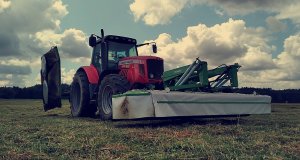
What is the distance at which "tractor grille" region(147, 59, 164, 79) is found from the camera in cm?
956

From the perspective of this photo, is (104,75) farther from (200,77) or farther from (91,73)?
(200,77)

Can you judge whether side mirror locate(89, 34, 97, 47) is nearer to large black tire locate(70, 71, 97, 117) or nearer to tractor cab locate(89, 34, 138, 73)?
tractor cab locate(89, 34, 138, 73)

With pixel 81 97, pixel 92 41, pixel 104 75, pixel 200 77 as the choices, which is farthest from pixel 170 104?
pixel 81 97

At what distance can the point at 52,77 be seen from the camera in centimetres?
1219

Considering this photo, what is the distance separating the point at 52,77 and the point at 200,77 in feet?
19.0

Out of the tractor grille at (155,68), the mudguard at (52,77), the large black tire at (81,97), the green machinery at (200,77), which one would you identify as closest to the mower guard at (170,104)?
the green machinery at (200,77)

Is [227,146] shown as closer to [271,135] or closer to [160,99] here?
[271,135]

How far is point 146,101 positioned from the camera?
7488 millimetres

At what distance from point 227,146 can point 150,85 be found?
15.4 ft

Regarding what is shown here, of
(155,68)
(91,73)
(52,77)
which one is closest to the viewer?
(155,68)

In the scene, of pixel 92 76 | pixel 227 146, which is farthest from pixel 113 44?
pixel 227 146

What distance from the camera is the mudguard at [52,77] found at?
12.2m

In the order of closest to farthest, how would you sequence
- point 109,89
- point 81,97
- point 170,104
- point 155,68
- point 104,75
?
point 170,104 < point 109,89 < point 155,68 < point 104,75 < point 81,97

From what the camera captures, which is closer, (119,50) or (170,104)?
(170,104)
